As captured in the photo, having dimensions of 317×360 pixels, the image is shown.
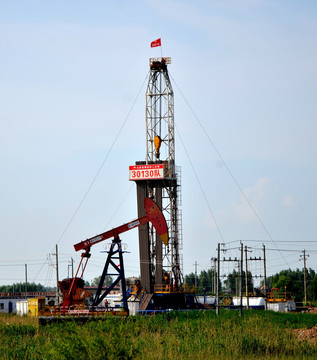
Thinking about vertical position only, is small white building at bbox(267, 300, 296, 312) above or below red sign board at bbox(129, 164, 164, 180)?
below

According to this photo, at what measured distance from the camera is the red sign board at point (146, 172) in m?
62.7

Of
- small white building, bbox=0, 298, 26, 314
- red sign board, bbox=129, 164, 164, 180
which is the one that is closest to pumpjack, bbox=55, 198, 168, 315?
red sign board, bbox=129, 164, 164, 180

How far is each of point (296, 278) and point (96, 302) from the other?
4395 inches

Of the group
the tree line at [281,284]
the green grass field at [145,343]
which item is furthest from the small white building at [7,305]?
the green grass field at [145,343]

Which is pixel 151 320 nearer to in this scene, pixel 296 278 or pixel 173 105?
pixel 173 105

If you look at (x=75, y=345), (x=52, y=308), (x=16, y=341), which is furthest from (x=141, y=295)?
(x=75, y=345)

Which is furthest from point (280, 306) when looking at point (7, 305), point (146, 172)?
point (7, 305)

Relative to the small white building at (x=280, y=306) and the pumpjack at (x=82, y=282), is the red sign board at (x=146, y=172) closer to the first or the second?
the pumpjack at (x=82, y=282)

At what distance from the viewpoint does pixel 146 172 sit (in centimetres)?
6325

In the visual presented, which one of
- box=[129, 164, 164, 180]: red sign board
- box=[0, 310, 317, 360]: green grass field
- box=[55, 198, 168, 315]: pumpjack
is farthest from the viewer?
box=[129, 164, 164, 180]: red sign board

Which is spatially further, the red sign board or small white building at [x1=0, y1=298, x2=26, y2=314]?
small white building at [x1=0, y1=298, x2=26, y2=314]

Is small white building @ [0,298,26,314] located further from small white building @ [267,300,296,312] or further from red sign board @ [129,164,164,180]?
small white building @ [267,300,296,312]

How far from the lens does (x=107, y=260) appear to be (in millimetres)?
52562

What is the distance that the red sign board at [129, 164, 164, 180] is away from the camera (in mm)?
62688
